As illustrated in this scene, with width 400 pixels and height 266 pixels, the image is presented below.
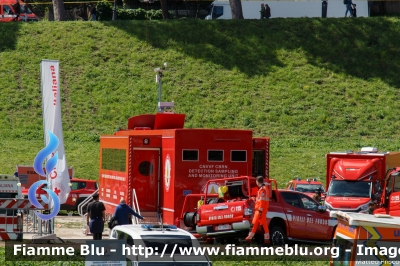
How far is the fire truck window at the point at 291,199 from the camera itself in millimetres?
19891

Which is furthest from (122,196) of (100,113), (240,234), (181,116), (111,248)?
(100,113)

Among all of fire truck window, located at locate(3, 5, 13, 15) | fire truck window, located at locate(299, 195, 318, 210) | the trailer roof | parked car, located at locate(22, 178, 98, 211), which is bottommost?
parked car, located at locate(22, 178, 98, 211)

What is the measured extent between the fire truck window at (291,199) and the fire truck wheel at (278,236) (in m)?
0.87

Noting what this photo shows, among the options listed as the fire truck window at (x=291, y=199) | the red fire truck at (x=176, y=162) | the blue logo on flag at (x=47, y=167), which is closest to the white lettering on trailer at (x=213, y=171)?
the red fire truck at (x=176, y=162)

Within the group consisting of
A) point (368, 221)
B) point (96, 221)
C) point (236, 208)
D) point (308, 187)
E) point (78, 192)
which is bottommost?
point (78, 192)

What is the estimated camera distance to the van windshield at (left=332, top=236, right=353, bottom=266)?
10.6 m

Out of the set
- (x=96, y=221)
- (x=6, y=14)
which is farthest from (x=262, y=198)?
(x=6, y=14)

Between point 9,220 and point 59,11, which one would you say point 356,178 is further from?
point 59,11

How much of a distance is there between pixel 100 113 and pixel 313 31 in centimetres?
1572

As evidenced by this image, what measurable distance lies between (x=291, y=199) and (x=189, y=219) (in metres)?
2.57

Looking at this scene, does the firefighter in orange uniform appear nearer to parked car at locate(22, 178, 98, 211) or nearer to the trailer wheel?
the trailer wheel

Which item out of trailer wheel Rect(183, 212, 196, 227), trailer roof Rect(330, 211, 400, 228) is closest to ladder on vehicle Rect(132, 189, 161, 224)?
trailer wheel Rect(183, 212, 196, 227)

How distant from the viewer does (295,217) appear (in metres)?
19.4

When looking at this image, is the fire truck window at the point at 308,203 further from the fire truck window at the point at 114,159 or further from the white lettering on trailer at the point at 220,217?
the fire truck window at the point at 114,159
